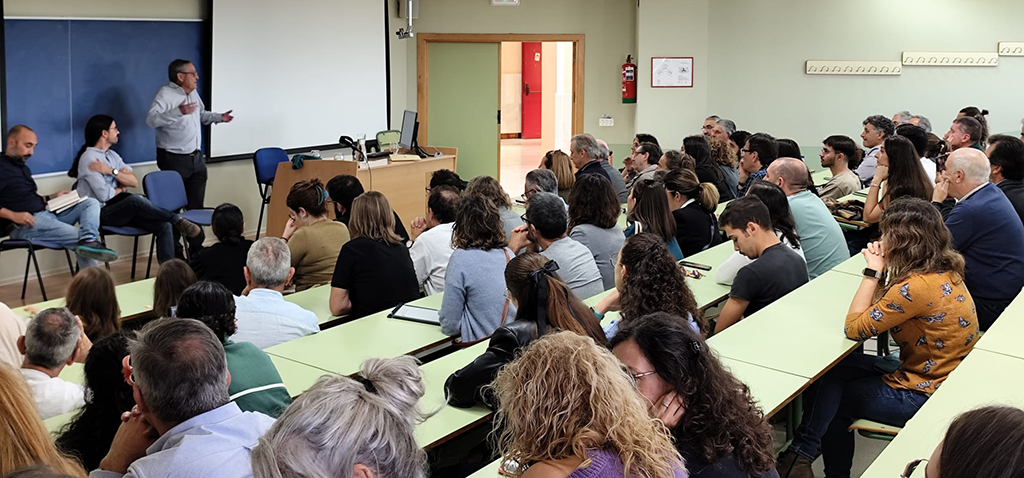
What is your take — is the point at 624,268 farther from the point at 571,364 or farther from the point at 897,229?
the point at 571,364

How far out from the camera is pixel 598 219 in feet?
15.6

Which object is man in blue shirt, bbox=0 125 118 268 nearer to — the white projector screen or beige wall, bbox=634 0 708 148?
the white projector screen

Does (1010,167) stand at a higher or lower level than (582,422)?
higher

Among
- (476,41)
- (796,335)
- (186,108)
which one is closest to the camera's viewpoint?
(796,335)

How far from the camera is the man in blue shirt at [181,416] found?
210 centimetres

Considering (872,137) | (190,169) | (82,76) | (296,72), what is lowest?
(190,169)

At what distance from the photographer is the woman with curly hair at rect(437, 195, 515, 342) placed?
12.3 feet

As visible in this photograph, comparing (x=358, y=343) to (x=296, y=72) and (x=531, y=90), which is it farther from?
(x=531, y=90)

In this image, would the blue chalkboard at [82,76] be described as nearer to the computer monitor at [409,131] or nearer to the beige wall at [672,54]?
the computer monitor at [409,131]

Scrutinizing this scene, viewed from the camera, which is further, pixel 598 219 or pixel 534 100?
pixel 534 100

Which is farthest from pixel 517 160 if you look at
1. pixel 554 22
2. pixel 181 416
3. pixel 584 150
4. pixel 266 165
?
pixel 181 416

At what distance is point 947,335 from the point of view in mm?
3205

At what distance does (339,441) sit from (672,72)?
9.62m

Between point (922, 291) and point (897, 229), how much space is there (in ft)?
0.84
